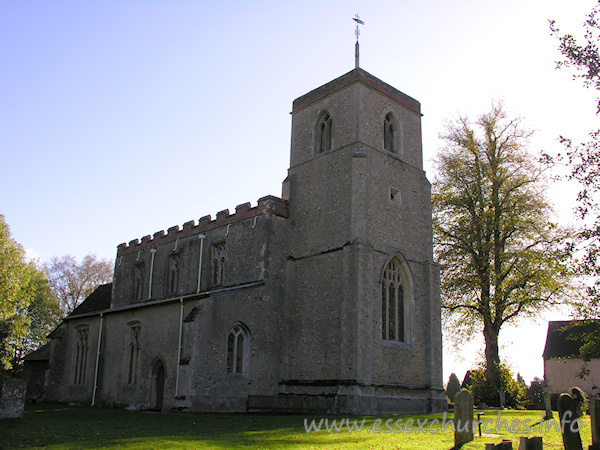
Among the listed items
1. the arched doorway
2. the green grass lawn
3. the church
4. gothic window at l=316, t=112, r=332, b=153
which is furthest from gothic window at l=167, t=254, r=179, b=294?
the green grass lawn

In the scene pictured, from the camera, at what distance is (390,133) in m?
24.8

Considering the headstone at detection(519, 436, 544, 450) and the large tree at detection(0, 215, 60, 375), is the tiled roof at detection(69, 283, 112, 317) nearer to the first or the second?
the large tree at detection(0, 215, 60, 375)

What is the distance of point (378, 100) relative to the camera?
24.2 metres

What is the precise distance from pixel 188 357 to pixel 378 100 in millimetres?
13582

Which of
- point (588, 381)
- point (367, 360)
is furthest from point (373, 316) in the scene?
point (588, 381)

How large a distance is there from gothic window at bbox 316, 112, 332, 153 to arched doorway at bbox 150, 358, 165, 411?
11568 mm

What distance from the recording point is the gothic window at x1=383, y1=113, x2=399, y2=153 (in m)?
24.4

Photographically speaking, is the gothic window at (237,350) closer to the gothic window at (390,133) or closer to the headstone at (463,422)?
the gothic window at (390,133)

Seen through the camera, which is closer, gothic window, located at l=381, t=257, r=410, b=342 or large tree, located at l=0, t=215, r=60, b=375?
gothic window, located at l=381, t=257, r=410, b=342

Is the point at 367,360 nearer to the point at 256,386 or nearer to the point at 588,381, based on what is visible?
the point at 256,386

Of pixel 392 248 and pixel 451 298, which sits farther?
pixel 451 298

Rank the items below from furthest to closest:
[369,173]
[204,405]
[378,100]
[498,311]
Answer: [498,311], [378,100], [369,173], [204,405]

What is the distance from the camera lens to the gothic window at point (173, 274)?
27406mm

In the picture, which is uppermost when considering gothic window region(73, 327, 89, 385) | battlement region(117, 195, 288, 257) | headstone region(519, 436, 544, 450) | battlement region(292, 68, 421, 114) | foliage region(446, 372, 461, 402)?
battlement region(292, 68, 421, 114)
